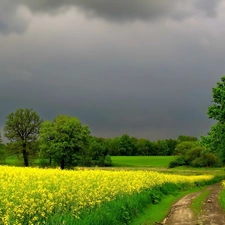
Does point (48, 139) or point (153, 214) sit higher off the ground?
point (48, 139)

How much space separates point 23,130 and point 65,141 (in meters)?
11.5

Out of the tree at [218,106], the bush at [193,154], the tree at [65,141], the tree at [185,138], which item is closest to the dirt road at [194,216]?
the tree at [218,106]

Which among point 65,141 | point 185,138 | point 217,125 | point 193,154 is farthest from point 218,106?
point 185,138

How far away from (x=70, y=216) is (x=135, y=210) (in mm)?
6114

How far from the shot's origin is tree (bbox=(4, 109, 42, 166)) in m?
66.1

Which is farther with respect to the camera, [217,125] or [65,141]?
[65,141]

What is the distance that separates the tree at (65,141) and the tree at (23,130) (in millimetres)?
4294

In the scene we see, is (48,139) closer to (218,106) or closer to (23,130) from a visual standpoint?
(23,130)

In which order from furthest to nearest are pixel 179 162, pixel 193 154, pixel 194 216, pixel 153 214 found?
1. pixel 179 162
2. pixel 193 154
3. pixel 153 214
4. pixel 194 216

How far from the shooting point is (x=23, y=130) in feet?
220

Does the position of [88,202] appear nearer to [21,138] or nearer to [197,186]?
[197,186]

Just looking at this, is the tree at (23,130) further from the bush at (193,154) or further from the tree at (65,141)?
the bush at (193,154)

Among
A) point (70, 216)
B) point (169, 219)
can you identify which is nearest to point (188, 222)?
point (169, 219)

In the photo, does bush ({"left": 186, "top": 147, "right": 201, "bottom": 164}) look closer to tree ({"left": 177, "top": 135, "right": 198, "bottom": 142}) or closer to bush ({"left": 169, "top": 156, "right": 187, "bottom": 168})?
bush ({"left": 169, "top": 156, "right": 187, "bottom": 168})
